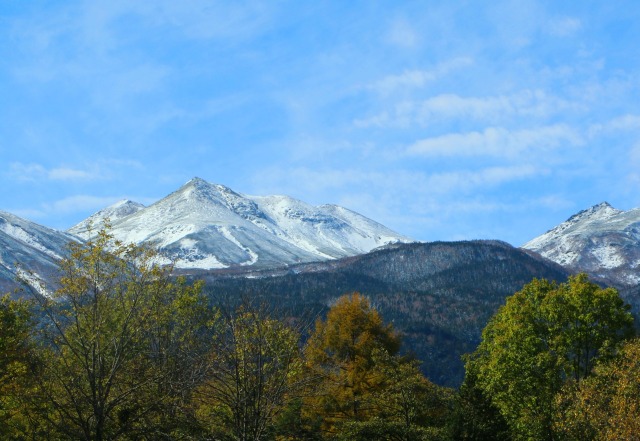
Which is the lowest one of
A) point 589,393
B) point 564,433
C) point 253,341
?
point 564,433

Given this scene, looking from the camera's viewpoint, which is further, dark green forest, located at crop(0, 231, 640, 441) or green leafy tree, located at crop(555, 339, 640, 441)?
green leafy tree, located at crop(555, 339, 640, 441)

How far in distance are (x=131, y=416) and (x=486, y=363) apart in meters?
27.0

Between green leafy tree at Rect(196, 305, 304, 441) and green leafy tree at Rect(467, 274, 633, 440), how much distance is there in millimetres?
17038

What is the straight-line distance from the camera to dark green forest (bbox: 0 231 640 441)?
2341 cm

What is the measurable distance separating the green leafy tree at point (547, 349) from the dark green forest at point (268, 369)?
0.09 meters

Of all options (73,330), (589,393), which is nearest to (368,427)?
(589,393)

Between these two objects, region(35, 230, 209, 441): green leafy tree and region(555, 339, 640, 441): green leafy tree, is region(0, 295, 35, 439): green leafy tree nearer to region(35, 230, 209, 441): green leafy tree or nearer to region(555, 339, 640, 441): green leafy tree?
region(35, 230, 209, 441): green leafy tree

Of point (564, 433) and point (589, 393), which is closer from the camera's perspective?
point (589, 393)

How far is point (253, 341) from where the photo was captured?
89.0 ft

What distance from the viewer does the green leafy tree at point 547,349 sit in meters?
39.6

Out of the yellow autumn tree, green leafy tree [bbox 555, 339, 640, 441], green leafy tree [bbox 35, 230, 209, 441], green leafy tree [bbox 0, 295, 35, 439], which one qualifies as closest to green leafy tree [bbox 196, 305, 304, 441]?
green leafy tree [bbox 35, 230, 209, 441]

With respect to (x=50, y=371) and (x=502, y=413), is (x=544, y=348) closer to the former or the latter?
(x=502, y=413)

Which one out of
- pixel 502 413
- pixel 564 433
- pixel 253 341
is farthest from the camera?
pixel 502 413

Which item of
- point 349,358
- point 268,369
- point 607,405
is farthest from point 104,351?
point 349,358
